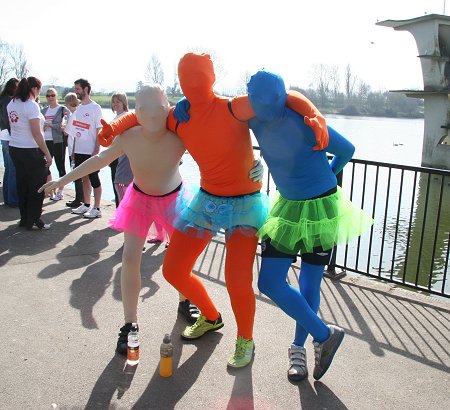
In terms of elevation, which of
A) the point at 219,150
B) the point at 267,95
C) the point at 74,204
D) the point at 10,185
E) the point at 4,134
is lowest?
the point at 74,204

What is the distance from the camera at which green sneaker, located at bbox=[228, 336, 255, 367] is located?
3033 mm

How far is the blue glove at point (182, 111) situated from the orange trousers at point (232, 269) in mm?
736

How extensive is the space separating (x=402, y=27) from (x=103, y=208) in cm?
2577

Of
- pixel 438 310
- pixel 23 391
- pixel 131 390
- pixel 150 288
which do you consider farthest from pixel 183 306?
pixel 438 310

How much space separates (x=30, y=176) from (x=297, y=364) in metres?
4.51

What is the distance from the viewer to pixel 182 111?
287cm

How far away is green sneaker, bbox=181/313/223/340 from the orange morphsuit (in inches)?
15.0

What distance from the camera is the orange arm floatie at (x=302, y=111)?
8.05 ft

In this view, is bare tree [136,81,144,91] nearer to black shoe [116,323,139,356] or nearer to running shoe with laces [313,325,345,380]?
black shoe [116,323,139,356]

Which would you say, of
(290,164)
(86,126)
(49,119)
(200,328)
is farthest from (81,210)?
(290,164)

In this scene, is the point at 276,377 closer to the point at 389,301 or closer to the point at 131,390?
the point at 131,390

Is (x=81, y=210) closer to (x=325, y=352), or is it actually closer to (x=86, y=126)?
(x=86, y=126)

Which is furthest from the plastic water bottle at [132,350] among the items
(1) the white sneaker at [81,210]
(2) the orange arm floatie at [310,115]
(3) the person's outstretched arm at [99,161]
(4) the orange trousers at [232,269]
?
(1) the white sneaker at [81,210]

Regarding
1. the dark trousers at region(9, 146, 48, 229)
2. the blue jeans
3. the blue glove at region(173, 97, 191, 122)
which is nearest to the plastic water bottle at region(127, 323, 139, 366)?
the blue glove at region(173, 97, 191, 122)
